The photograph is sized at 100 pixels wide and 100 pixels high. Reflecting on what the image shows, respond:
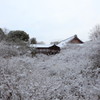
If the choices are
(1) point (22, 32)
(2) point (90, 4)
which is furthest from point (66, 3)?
(1) point (22, 32)

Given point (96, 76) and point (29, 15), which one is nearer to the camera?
point (96, 76)

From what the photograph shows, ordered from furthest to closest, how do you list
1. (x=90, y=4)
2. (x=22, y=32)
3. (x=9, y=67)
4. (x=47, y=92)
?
(x=22, y=32) < (x=90, y=4) < (x=9, y=67) < (x=47, y=92)

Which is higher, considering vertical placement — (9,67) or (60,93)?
(9,67)

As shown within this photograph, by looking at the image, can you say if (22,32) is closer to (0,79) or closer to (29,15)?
(29,15)

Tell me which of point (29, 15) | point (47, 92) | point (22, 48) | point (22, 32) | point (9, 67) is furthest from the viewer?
point (22, 32)

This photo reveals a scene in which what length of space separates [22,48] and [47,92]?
809 centimetres

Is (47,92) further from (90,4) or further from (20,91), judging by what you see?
(90,4)

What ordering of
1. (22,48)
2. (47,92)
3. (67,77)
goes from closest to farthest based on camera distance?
(47,92) → (67,77) → (22,48)

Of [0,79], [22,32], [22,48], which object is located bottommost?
[0,79]

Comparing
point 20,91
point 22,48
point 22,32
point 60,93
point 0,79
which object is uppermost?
point 22,32

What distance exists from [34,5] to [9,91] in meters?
8.43

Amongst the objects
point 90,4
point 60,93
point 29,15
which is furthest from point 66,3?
point 60,93

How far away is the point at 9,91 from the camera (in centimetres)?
324

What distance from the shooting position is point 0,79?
3.74m
